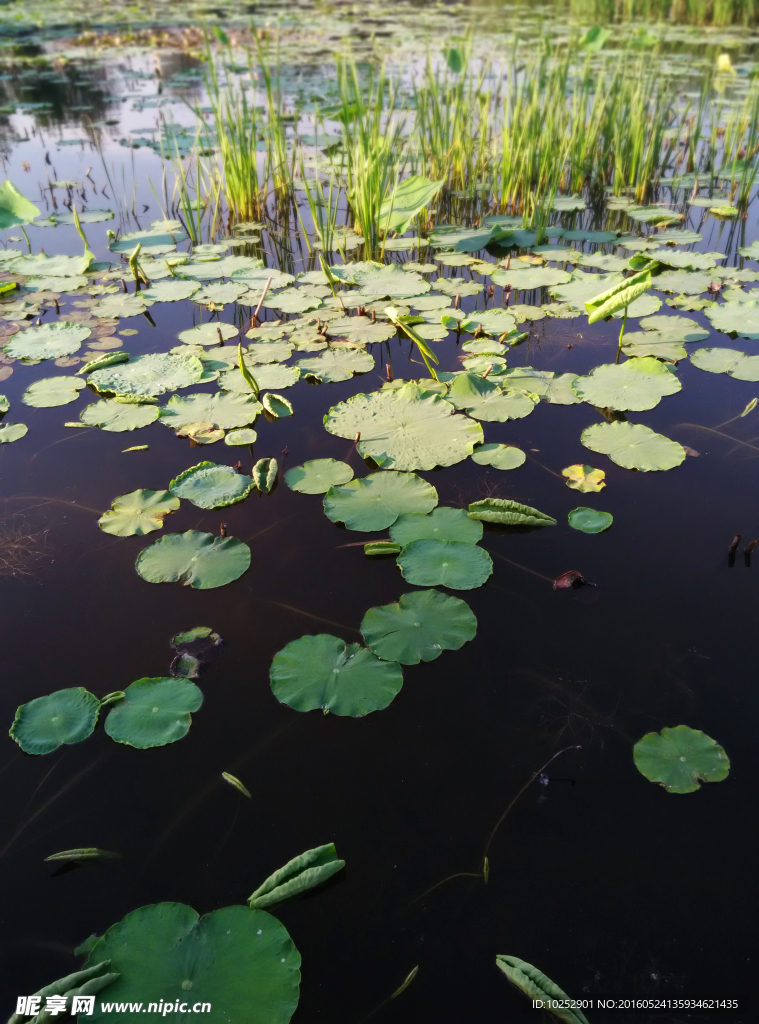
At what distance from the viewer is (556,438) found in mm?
2477

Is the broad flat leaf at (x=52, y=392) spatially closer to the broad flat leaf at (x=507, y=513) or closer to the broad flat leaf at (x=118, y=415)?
the broad flat leaf at (x=118, y=415)

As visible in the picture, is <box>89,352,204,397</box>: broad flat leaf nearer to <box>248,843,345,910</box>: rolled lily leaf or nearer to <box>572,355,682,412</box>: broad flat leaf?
<box>572,355,682,412</box>: broad flat leaf

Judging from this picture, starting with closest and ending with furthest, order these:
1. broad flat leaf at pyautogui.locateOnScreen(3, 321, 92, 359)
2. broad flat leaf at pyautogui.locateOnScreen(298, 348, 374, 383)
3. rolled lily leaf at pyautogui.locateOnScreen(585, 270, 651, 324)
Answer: rolled lily leaf at pyautogui.locateOnScreen(585, 270, 651, 324) → broad flat leaf at pyautogui.locateOnScreen(298, 348, 374, 383) → broad flat leaf at pyautogui.locateOnScreen(3, 321, 92, 359)

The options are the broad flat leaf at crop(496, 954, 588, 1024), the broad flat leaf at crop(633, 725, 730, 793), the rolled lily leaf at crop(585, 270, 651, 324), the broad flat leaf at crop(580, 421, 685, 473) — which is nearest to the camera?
the broad flat leaf at crop(496, 954, 588, 1024)

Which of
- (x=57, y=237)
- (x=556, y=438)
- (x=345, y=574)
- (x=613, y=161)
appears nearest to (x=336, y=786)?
(x=345, y=574)

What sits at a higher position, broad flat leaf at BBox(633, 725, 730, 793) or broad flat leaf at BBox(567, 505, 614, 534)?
broad flat leaf at BBox(567, 505, 614, 534)

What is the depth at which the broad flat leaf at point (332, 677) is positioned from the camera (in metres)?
1.54

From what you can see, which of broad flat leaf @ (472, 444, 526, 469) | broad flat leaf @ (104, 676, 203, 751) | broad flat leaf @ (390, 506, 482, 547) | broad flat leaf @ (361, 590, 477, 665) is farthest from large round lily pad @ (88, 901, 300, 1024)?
broad flat leaf @ (472, 444, 526, 469)

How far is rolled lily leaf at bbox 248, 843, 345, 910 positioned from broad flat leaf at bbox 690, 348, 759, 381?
257 centimetres

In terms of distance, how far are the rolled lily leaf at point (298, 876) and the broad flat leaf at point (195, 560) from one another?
0.84 meters

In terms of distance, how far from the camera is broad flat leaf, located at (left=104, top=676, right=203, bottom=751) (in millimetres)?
1496

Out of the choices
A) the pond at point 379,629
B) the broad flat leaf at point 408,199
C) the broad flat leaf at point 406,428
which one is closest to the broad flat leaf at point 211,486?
the pond at point 379,629

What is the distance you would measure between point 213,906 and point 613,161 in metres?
5.83

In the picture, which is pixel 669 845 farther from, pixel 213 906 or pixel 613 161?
pixel 613 161
